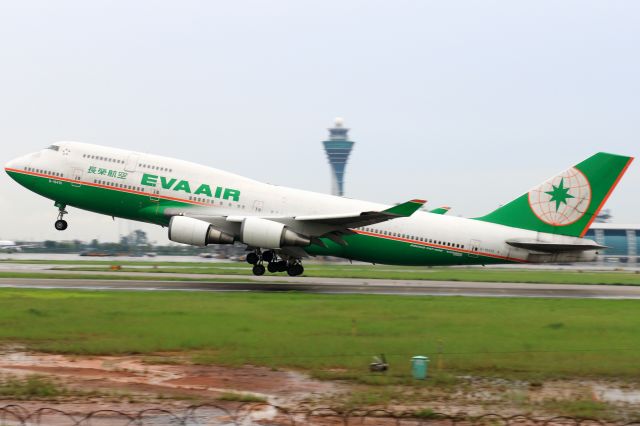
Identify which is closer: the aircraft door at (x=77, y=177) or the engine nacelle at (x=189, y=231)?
the engine nacelle at (x=189, y=231)

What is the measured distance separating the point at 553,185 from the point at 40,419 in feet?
109

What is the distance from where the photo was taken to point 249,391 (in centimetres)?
1584

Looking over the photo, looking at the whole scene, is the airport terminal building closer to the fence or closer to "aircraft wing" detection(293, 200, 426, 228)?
"aircraft wing" detection(293, 200, 426, 228)

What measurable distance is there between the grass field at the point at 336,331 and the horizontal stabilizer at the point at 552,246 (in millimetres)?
6727

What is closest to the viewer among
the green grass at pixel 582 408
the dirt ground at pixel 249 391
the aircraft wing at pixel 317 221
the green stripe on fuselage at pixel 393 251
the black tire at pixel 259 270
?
the green grass at pixel 582 408

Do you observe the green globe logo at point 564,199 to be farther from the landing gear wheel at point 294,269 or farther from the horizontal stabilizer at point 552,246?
the landing gear wheel at point 294,269

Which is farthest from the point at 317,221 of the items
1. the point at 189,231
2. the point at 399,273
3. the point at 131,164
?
the point at 399,273

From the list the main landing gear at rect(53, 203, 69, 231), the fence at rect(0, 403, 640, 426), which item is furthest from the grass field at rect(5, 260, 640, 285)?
the fence at rect(0, 403, 640, 426)

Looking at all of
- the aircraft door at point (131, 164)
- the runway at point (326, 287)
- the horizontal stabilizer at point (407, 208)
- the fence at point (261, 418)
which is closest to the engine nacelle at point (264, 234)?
the runway at point (326, 287)

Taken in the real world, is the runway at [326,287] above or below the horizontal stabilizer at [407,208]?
below

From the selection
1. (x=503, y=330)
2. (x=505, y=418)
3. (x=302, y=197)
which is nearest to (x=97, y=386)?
(x=505, y=418)

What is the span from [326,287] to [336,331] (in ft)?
52.8

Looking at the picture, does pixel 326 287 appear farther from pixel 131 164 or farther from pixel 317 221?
pixel 131 164

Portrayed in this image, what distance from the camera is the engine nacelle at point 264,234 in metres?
38.2
